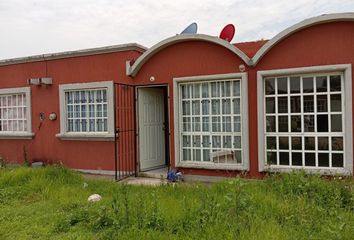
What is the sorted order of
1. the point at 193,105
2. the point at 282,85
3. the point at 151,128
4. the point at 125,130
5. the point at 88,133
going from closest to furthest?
the point at 282,85
the point at 193,105
the point at 125,130
the point at 151,128
the point at 88,133

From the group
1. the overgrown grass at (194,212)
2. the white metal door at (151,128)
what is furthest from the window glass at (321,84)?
the white metal door at (151,128)

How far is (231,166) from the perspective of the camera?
328 inches

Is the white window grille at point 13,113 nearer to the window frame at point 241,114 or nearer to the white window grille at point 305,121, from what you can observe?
the window frame at point 241,114

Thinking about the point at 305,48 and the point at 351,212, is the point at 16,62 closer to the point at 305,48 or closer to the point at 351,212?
the point at 305,48

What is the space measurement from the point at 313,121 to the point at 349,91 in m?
0.99

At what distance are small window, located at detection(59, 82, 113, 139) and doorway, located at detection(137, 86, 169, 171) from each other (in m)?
0.93

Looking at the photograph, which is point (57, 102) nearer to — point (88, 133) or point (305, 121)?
→ point (88, 133)

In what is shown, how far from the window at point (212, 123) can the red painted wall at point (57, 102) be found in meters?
2.08

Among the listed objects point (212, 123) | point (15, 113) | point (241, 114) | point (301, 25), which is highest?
point (301, 25)

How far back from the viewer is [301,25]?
742 centimetres

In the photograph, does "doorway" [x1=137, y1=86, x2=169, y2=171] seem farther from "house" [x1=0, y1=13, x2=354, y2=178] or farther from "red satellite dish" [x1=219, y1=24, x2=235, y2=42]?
"red satellite dish" [x1=219, y1=24, x2=235, y2=42]

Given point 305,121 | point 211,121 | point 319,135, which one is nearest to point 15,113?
point 211,121

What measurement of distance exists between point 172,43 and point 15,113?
260 inches

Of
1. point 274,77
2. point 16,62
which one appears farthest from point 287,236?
point 16,62
